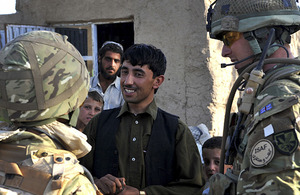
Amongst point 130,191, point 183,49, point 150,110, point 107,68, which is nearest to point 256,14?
point 150,110

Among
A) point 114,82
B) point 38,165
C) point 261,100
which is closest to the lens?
point 38,165

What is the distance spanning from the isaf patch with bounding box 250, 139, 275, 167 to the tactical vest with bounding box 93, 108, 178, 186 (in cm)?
94

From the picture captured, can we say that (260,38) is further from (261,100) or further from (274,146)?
(274,146)

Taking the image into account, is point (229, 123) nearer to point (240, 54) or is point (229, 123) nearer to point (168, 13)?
point (240, 54)

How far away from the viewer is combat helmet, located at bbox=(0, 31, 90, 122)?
68.4 inches

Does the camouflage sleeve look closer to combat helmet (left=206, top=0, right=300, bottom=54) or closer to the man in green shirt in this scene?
combat helmet (left=206, top=0, right=300, bottom=54)

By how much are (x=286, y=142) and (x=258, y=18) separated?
29.9 inches

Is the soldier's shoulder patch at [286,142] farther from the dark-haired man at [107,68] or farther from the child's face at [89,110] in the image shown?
the dark-haired man at [107,68]

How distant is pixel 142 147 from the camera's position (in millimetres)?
2793

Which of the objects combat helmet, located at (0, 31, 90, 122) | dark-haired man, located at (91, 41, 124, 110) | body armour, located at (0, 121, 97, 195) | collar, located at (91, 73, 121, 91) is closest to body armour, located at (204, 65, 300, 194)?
body armour, located at (0, 121, 97, 195)

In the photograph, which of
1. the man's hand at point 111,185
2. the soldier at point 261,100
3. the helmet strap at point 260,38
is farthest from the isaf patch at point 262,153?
the man's hand at point 111,185

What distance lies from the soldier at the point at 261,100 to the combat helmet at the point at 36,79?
800 millimetres

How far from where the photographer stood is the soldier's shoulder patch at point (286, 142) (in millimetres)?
1817

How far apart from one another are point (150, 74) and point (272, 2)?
1.01 metres
